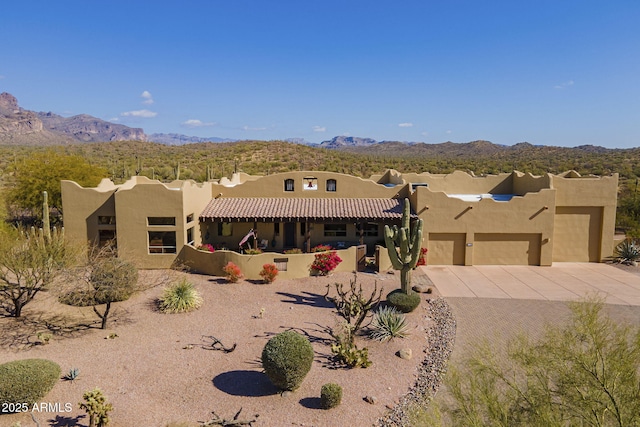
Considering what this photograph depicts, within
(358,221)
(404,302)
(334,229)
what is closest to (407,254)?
(404,302)

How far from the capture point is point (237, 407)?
1088 centimetres

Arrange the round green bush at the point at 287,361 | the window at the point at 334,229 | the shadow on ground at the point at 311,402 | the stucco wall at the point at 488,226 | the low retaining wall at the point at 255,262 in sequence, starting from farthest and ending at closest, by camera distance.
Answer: the window at the point at 334,229
the stucco wall at the point at 488,226
the low retaining wall at the point at 255,262
the round green bush at the point at 287,361
the shadow on ground at the point at 311,402

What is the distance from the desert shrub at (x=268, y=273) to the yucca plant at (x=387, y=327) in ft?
23.7

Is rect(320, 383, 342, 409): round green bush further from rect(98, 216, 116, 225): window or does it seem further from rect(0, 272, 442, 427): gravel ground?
rect(98, 216, 116, 225): window

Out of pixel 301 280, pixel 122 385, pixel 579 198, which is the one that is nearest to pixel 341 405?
pixel 122 385

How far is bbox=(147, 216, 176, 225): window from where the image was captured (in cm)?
2369

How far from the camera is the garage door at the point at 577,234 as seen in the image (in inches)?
1046

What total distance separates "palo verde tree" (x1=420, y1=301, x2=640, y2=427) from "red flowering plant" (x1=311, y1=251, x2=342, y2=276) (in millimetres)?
14657

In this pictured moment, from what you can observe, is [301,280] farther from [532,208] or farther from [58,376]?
[532,208]

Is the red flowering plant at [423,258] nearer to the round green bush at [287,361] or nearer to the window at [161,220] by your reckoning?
the window at [161,220]

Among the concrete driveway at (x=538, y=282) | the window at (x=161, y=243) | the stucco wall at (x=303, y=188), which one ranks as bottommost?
the concrete driveway at (x=538, y=282)

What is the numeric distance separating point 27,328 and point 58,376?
5725 millimetres

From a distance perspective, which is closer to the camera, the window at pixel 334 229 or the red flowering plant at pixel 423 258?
the red flowering plant at pixel 423 258

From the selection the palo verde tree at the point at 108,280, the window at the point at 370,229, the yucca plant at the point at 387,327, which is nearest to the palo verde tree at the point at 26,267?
the palo verde tree at the point at 108,280
